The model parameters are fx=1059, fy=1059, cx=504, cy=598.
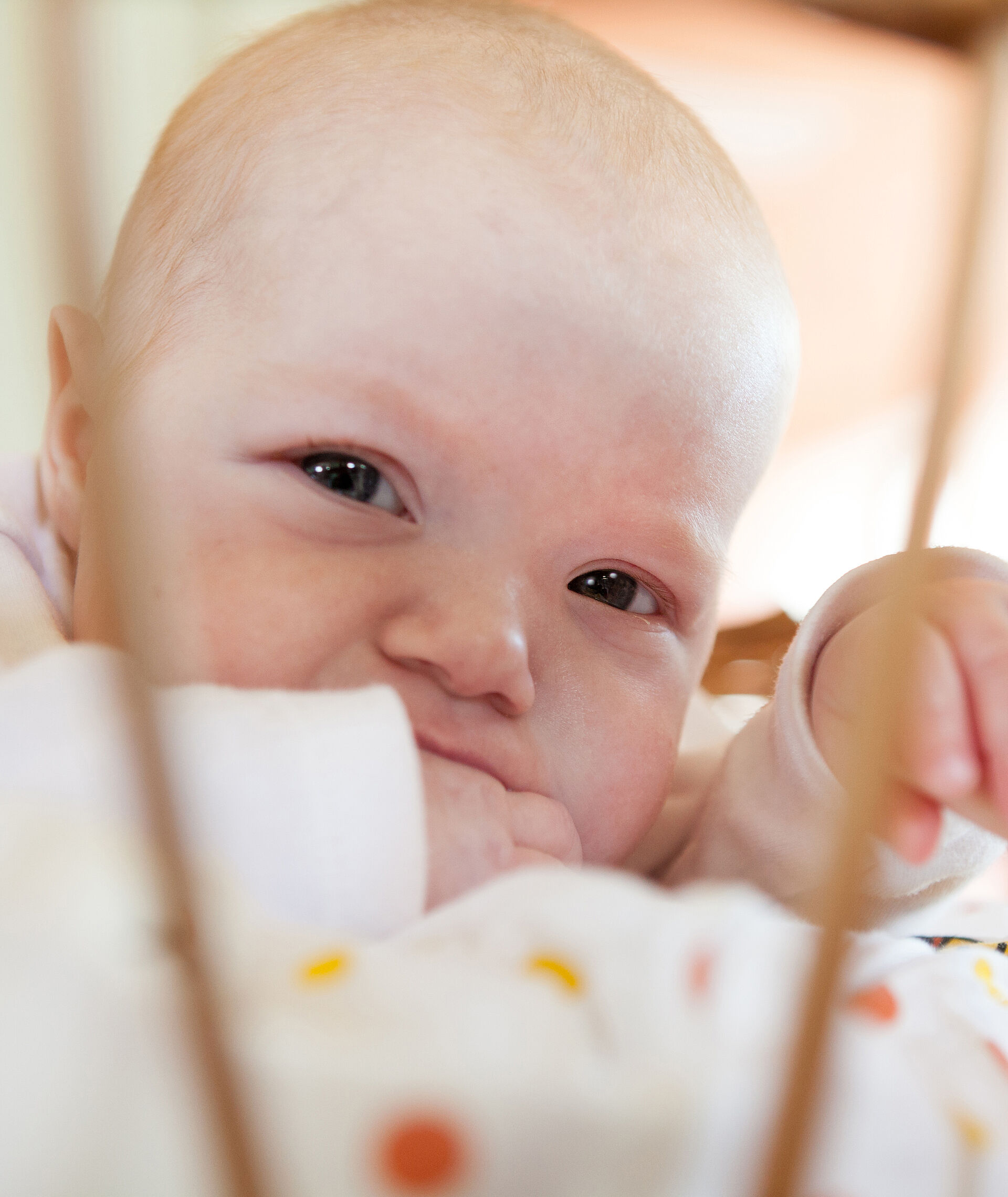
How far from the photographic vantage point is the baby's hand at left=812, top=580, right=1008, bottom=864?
0.24 m

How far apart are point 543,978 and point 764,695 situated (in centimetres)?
43

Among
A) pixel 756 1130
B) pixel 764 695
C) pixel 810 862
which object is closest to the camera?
pixel 756 1130

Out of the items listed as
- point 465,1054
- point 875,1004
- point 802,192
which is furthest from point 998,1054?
point 802,192

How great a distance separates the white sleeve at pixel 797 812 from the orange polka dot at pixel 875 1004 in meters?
0.13

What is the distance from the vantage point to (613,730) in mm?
414

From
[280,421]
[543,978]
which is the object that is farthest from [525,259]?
[543,978]

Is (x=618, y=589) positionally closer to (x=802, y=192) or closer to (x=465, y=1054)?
(x=465, y=1054)

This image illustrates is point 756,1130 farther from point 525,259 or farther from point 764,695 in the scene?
point 764,695

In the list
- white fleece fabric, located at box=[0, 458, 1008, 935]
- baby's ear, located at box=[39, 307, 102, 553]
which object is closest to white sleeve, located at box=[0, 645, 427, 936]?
white fleece fabric, located at box=[0, 458, 1008, 935]

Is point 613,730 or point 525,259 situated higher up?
point 525,259

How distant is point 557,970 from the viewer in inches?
8.1

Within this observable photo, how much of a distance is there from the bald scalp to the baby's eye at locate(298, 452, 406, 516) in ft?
0.24

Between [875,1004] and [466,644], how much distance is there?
0.15 m

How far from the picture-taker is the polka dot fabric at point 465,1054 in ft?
0.55
